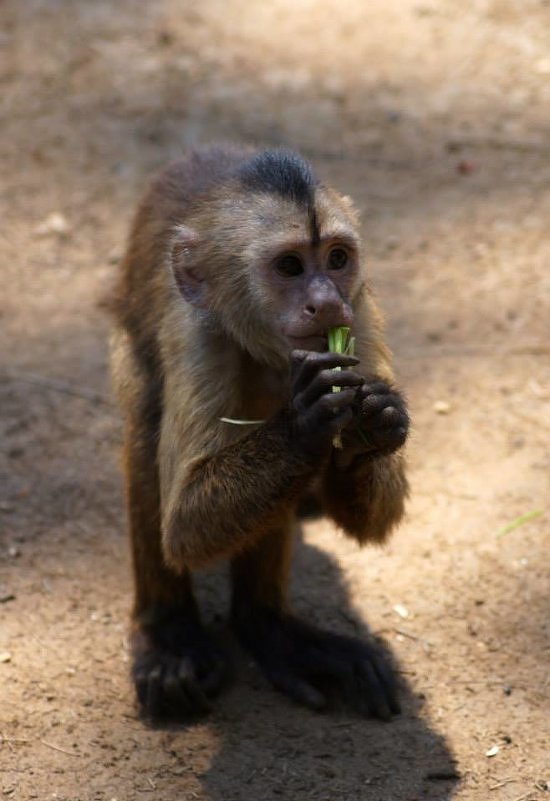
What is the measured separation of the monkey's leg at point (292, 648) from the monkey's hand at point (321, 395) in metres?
1.10

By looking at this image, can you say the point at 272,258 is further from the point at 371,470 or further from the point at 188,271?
the point at 371,470

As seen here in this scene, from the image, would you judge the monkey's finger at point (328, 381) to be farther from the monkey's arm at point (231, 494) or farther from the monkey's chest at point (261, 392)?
the monkey's chest at point (261, 392)

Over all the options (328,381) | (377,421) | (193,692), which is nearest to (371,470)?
(377,421)

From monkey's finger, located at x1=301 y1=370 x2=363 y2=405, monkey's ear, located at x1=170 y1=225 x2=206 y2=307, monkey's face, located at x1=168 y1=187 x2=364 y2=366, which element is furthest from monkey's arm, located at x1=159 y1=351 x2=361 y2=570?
monkey's ear, located at x1=170 y1=225 x2=206 y2=307

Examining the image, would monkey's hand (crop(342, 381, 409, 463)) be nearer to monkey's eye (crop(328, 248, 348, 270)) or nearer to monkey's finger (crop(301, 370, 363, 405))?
monkey's finger (crop(301, 370, 363, 405))

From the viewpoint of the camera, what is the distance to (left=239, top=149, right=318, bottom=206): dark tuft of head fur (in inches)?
171

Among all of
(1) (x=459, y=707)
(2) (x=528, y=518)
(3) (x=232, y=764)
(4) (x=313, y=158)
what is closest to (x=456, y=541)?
(2) (x=528, y=518)

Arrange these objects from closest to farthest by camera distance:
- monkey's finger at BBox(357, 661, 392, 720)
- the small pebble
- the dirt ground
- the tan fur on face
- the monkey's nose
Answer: the monkey's nose < the tan fur on face < the dirt ground < monkey's finger at BBox(357, 661, 392, 720) < the small pebble

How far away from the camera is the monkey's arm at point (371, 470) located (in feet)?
13.4

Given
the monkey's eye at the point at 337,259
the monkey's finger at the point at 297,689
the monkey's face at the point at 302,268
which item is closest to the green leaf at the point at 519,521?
the monkey's finger at the point at 297,689

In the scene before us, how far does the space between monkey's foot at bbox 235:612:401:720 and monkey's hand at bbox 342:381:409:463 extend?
112 centimetres

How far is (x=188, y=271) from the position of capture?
4633 millimetres

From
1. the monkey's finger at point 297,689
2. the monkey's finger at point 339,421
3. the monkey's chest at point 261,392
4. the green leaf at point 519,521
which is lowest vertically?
the monkey's finger at point 297,689

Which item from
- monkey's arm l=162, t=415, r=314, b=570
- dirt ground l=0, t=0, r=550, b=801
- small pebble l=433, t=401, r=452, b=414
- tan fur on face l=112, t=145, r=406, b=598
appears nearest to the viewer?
monkey's arm l=162, t=415, r=314, b=570
